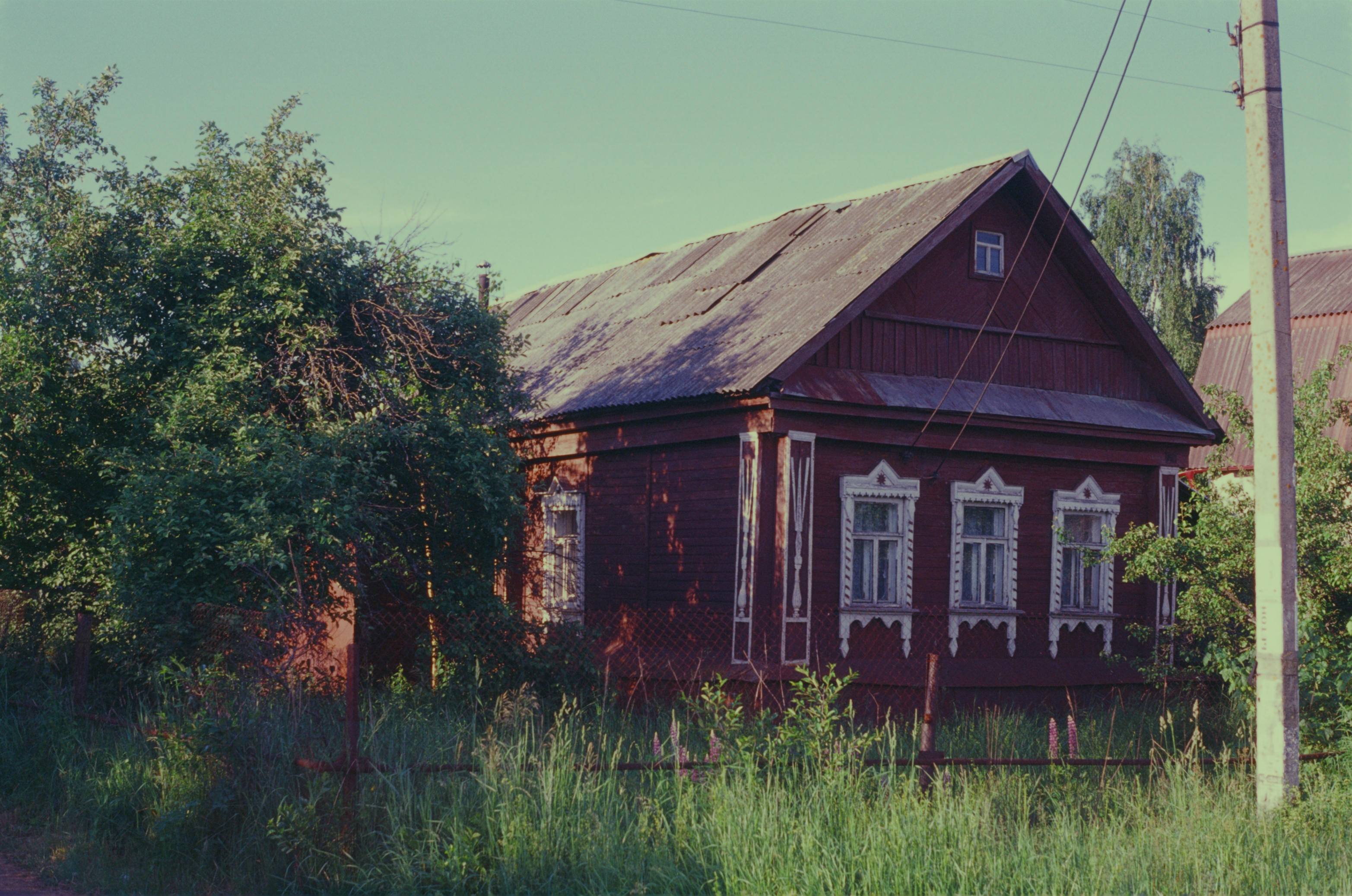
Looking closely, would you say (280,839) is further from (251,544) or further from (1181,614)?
(1181,614)

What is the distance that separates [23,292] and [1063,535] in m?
9.88

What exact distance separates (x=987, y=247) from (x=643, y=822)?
10.1 m

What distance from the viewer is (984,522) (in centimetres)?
1434

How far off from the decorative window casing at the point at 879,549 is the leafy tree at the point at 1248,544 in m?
2.55

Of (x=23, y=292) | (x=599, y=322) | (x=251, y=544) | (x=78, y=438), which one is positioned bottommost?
(x=251, y=544)

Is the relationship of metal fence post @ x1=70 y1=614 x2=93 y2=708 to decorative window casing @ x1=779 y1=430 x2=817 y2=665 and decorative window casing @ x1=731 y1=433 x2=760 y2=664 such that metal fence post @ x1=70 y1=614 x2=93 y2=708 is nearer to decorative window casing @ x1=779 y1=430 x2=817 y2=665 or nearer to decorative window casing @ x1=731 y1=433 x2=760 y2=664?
decorative window casing @ x1=731 y1=433 x2=760 y2=664

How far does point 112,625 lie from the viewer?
9781 mm

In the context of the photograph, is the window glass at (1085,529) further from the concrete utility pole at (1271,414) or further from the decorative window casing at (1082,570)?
the concrete utility pole at (1271,414)

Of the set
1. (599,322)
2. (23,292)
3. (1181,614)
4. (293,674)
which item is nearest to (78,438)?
(23,292)

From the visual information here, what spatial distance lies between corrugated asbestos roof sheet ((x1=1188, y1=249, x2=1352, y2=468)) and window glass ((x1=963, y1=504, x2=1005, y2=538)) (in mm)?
9504

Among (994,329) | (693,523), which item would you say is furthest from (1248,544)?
(693,523)

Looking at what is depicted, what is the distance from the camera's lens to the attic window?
14.6 m

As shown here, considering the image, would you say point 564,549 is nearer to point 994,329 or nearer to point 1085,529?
point 994,329

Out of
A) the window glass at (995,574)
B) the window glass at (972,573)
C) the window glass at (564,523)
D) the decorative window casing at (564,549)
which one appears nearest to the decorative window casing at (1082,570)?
the window glass at (995,574)
